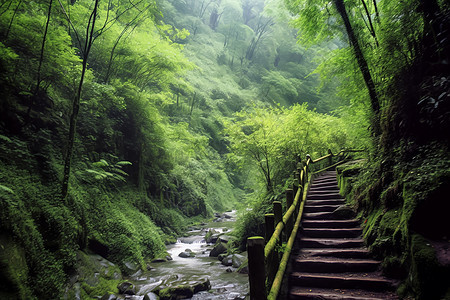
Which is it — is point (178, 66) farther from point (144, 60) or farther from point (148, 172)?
Result: point (148, 172)

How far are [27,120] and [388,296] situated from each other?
28.3ft

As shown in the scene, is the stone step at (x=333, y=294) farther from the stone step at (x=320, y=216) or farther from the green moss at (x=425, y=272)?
the stone step at (x=320, y=216)

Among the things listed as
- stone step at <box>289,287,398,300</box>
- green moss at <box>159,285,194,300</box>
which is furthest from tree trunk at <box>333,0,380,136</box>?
green moss at <box>159,285,194,300</box>

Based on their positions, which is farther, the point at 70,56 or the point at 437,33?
the point at 70,56

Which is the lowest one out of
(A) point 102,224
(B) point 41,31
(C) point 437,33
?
(A) point 102,224

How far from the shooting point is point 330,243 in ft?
15.1

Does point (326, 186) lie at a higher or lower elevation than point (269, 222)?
higher

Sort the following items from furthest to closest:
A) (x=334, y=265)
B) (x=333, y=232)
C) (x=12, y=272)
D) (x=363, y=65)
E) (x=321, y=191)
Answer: (x=321, y=191)
(x=363, y=65)
(x=333, y=232)
(x=334, y=265)
(x=12, y=272)

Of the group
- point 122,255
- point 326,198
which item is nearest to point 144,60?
point 122,255

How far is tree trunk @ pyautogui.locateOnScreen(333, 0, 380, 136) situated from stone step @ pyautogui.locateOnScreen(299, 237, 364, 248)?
2.54m

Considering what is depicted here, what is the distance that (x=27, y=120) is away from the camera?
234 inches

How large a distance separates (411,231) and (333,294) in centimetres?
140

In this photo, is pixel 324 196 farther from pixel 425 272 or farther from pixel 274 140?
pixel 425 272

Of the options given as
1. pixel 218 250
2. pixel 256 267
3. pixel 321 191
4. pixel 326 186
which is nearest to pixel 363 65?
pixel 321 191
